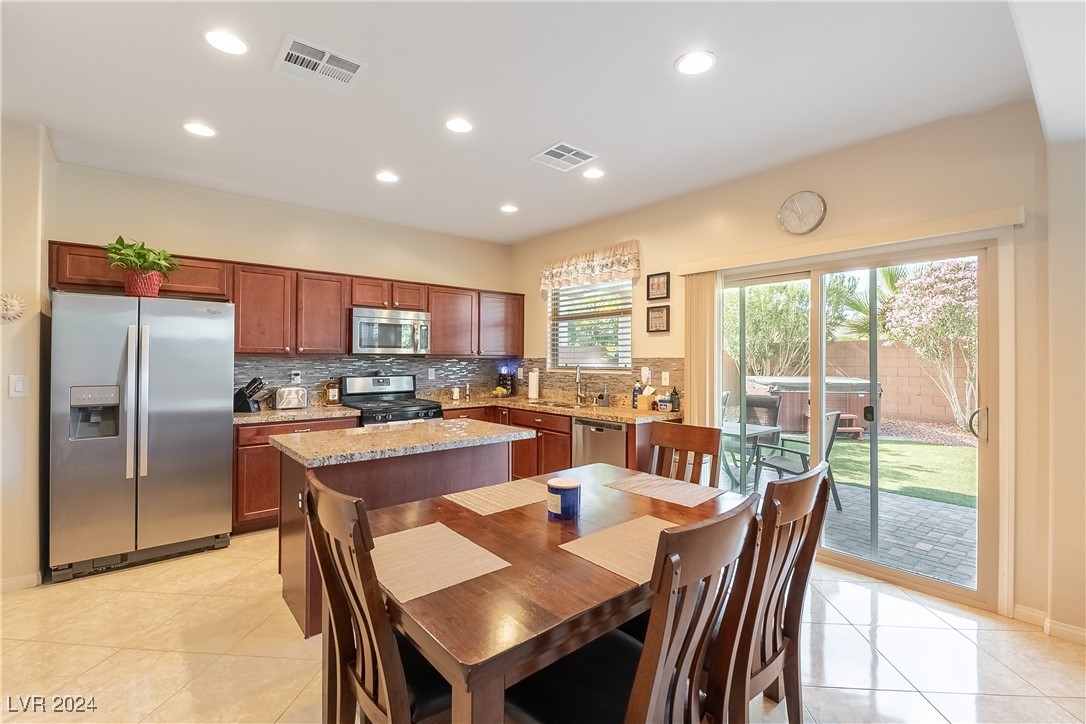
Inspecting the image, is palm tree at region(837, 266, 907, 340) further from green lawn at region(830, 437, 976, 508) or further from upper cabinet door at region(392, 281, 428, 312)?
upper cabinet door at region(392, 281, 428, 312)

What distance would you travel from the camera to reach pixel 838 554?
3.11 m

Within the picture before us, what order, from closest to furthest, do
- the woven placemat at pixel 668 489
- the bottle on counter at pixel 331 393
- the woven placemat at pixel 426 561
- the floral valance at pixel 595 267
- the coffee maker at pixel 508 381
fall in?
the woven placemat at pixel 426 561 → the woven placemat at pixel 668 489 → the floral valance at pixel 595 267 → the bottle on counter at pixel 331 393 → the coffee maker at pixel 508 381

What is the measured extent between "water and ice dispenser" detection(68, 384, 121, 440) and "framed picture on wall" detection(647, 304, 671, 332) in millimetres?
3956

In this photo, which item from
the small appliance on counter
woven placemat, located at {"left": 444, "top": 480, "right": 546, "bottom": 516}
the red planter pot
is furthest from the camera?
the small appliance on counter

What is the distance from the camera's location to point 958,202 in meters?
2.57

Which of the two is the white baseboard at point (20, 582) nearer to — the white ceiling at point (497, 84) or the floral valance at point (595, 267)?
the white ceiling at point (497, 84)

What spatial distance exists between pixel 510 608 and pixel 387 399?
4002 mm

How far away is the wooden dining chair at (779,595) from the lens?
4.09ft

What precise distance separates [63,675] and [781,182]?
15.6 feet

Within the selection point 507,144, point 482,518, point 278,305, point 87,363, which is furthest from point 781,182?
point 87,363

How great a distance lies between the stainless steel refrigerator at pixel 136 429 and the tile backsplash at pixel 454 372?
28.1 inches

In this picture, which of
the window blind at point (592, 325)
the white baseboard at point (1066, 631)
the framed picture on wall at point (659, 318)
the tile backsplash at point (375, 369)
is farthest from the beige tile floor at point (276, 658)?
the window blind at point (592, 325)

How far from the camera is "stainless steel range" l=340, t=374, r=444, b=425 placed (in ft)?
13.6

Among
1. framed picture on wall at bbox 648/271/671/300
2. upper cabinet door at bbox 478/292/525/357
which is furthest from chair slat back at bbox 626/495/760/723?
upper cabinet door at bbox 478/292/525/357
